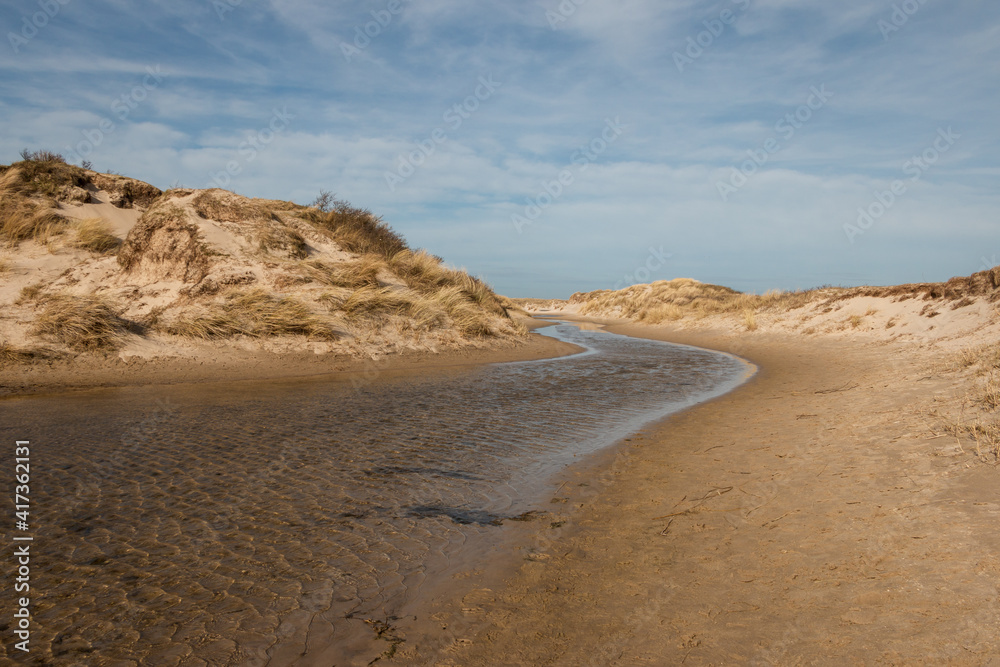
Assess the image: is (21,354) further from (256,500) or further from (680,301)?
(680,301)

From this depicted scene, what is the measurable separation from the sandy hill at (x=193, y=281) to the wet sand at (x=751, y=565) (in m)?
9.16

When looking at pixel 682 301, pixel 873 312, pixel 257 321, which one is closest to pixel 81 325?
pixel 257 321

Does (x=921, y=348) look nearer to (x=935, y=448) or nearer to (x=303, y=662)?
(x=935, y=448)

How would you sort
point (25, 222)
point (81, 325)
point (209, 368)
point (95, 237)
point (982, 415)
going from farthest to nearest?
point (95, 237)
point (25, 222)
point (209, 368)
point (81, 325)
point (982, 415)

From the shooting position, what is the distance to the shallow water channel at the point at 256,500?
2516 millimetres

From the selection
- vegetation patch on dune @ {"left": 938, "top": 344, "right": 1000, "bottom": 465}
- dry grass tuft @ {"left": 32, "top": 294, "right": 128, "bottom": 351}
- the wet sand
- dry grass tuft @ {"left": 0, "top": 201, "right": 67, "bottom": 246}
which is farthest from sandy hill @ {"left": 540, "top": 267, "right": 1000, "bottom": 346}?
dry grass tuft @ {"left": 0, "top": 201, "right": 67, "bottom": 246}

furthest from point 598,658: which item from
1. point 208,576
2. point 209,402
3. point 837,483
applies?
point 209,402

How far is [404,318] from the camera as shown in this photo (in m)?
14.0

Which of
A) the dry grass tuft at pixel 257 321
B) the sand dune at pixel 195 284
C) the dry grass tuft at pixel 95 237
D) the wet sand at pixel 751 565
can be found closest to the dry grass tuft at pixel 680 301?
the sand dune at pixel 195 284

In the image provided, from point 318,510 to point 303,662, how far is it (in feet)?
5.50

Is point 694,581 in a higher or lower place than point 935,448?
lower

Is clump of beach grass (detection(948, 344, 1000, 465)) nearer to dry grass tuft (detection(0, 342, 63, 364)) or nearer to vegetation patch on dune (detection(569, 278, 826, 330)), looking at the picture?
dry grass tuft (detection(0, 342, 63, 364))

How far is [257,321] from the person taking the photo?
11758 millimetres

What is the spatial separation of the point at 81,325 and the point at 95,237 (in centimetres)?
615
